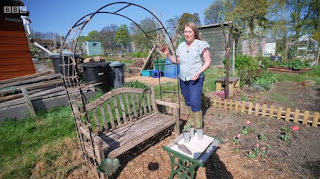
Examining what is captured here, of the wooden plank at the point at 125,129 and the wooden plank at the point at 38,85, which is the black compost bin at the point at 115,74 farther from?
the wooden plank at the point at 125,129

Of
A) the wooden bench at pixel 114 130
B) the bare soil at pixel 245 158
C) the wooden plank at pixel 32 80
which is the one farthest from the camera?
the wooden plank at pixel 32 80

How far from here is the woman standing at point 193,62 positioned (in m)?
2.51

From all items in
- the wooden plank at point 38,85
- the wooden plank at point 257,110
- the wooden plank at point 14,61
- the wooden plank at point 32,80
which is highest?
the wooden plank at point 14,61

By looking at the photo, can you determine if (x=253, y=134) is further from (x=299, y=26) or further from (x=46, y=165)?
(x=299, y=26)

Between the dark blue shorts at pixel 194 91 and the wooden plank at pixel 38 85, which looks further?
the wooden plank at pixel 38 85

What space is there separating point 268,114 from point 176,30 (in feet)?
21.6

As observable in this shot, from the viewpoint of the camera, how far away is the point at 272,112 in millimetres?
3900

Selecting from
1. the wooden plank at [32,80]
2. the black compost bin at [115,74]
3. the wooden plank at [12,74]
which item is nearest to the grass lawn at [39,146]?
the wooden plank at [32,80]

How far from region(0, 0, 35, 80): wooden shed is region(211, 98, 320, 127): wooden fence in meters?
6.63

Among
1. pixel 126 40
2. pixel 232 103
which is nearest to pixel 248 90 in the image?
pixel 232 103

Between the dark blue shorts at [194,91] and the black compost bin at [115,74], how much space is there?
14.2 ft

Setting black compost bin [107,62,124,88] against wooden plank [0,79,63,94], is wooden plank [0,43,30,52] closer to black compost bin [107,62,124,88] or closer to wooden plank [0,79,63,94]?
wooden plank [0,79,63,94]

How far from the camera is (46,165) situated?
2.49 metres

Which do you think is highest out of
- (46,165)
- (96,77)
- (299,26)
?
(299,26)
